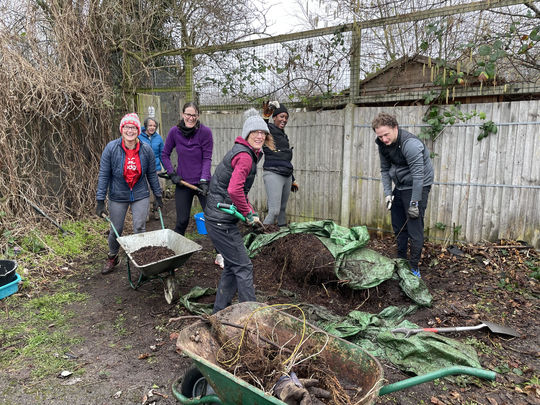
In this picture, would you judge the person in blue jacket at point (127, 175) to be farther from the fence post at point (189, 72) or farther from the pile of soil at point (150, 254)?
the fence post at point (189, 72)

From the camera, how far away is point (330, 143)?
19.3ft

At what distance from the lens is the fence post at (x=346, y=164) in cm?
566

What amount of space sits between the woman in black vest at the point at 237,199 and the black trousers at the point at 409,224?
186cm

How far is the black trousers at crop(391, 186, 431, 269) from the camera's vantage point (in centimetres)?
411

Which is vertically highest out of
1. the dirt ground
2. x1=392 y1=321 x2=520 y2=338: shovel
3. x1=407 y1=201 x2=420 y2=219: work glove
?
x1=407 y1=201 x2=420 y2=219: work glove

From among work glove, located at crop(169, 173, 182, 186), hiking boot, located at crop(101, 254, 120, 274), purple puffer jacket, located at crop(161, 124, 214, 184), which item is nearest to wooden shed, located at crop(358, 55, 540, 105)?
purple puffer jacket, located at crop(161, 124, 214, 184)

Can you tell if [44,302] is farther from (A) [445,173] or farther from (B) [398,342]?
(A) [445,173]

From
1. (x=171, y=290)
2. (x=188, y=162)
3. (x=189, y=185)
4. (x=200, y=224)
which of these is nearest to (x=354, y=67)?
(x=188, y=162)

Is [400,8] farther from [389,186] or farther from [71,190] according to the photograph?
[71,190]

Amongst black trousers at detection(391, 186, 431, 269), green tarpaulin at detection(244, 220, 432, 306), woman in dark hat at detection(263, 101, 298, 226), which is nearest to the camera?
green tarpaulin at detection(244, 220, 432, 306)

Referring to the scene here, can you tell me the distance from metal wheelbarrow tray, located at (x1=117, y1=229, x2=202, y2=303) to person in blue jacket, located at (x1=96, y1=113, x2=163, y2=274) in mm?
421

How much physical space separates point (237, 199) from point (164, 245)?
156 cm

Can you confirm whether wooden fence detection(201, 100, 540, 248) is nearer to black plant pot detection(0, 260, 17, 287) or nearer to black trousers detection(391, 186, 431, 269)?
black trousers detection(391, 186, 431, 269)

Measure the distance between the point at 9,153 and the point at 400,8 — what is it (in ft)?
20.3
